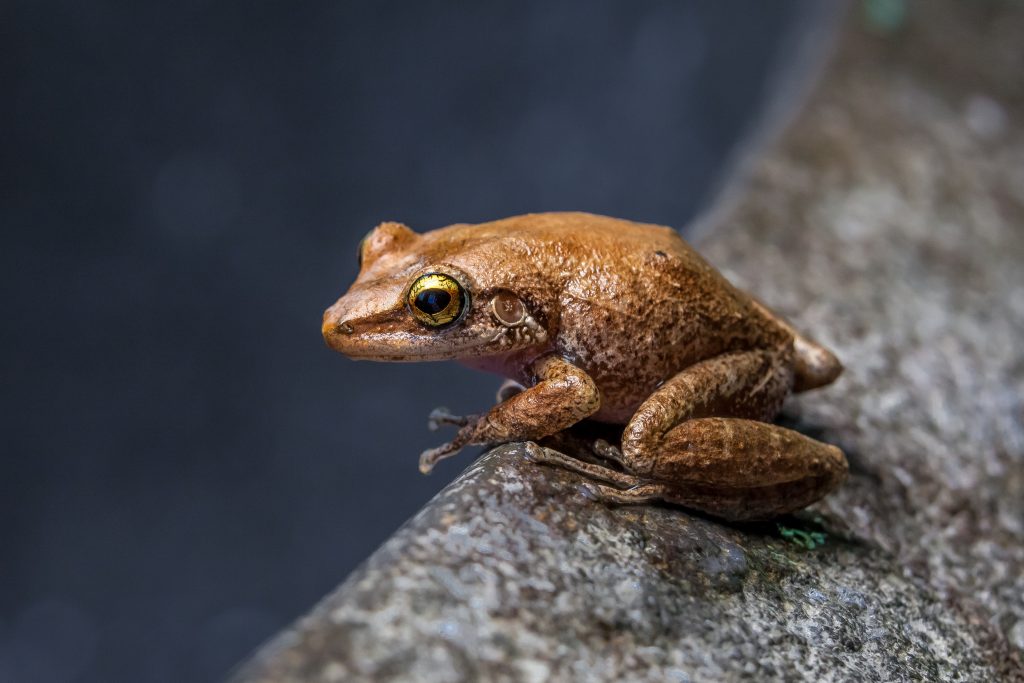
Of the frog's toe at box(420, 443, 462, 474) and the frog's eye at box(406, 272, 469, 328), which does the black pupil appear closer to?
the frog's eye at box(406, 272, 469, 328)

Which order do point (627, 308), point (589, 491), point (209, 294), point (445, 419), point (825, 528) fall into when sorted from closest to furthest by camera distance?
point (589, 491)
point (627, 308)
point (445, 419)
point (825, 528)
point (209, 294)

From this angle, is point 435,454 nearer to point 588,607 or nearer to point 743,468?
point 588,607

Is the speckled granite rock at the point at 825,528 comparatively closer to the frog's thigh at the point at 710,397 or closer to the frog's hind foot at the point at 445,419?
the frog's thigh at the point at 710,397

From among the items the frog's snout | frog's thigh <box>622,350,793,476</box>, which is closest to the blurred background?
frog's thigh <box>622,350,793,476</box>

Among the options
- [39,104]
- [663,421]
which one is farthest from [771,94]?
[663,421]

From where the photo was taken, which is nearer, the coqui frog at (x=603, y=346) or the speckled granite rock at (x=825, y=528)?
the speckled granite rock at (x=825, y=528)

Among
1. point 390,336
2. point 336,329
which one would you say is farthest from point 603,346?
point 336,329

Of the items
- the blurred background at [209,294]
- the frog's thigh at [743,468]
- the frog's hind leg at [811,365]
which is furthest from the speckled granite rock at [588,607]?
the blurred background at [209,294]
